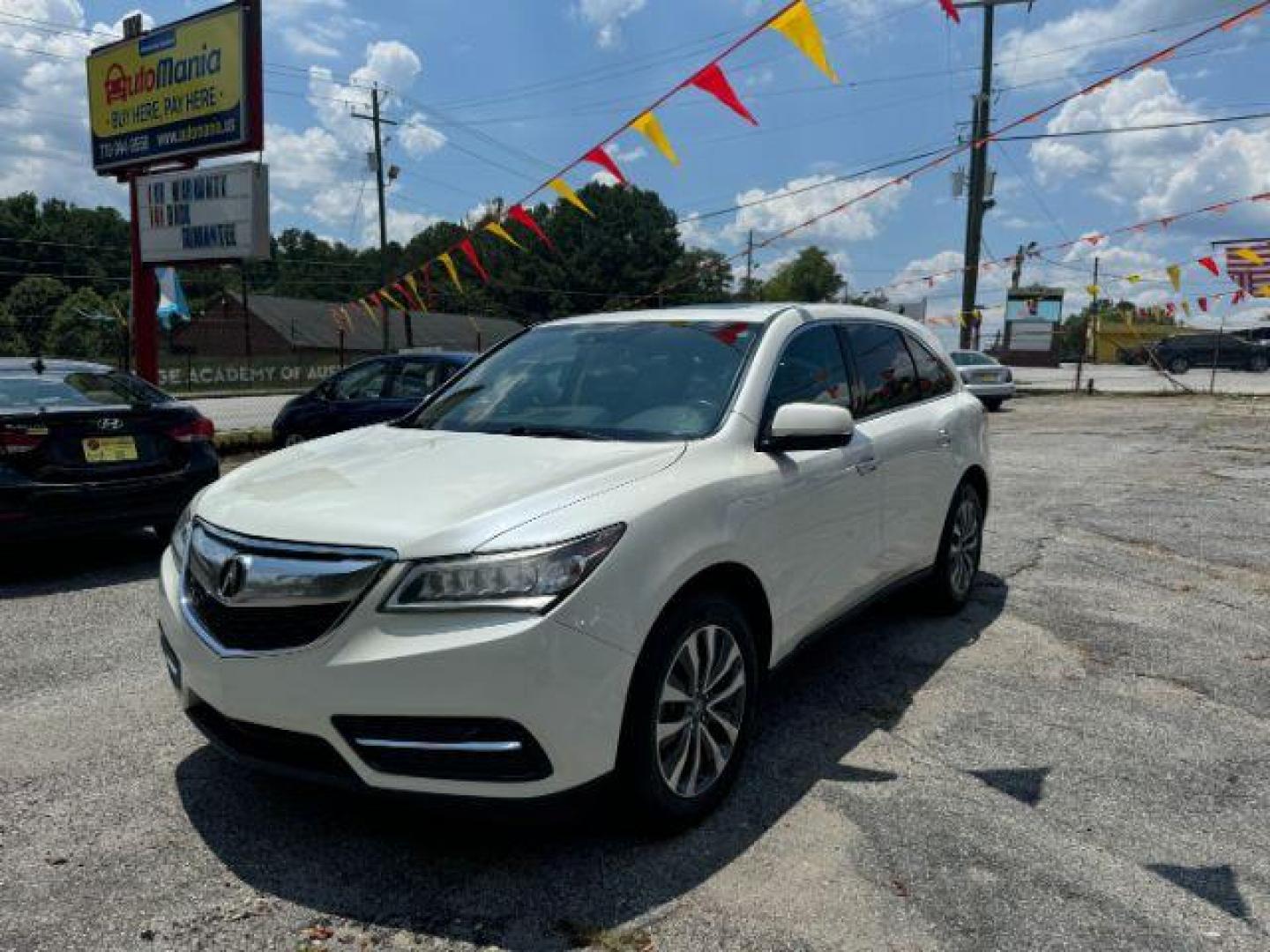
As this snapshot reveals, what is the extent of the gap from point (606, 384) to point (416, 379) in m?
6.86

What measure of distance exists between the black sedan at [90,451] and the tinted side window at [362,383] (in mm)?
4116

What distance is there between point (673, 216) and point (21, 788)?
79528 mm

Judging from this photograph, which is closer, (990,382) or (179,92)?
(179,92)

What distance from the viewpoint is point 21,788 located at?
321 cm

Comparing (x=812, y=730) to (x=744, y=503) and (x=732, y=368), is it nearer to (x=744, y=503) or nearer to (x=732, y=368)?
(x=744, y=503)

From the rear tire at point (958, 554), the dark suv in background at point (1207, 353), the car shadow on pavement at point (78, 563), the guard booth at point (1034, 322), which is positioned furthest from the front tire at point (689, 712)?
the guard booth at point (1034, 322)

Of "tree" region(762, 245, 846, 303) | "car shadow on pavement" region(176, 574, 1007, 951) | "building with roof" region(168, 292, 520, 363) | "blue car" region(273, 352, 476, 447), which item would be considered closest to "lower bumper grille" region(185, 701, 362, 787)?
"car shadow on pavement" region(176, 574, 1007, 951)

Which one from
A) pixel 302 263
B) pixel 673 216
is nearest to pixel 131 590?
pixel 673 216

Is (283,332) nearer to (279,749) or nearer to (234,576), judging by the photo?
(234,576)

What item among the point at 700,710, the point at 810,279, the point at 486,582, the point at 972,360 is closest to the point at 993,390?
the point at 972,360

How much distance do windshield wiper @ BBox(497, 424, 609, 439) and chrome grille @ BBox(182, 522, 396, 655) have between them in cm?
109

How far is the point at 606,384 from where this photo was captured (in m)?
3.83

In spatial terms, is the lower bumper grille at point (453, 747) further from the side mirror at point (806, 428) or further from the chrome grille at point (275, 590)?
the side mirror at point (806, 428)

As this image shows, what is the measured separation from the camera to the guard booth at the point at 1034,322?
4716 cm
